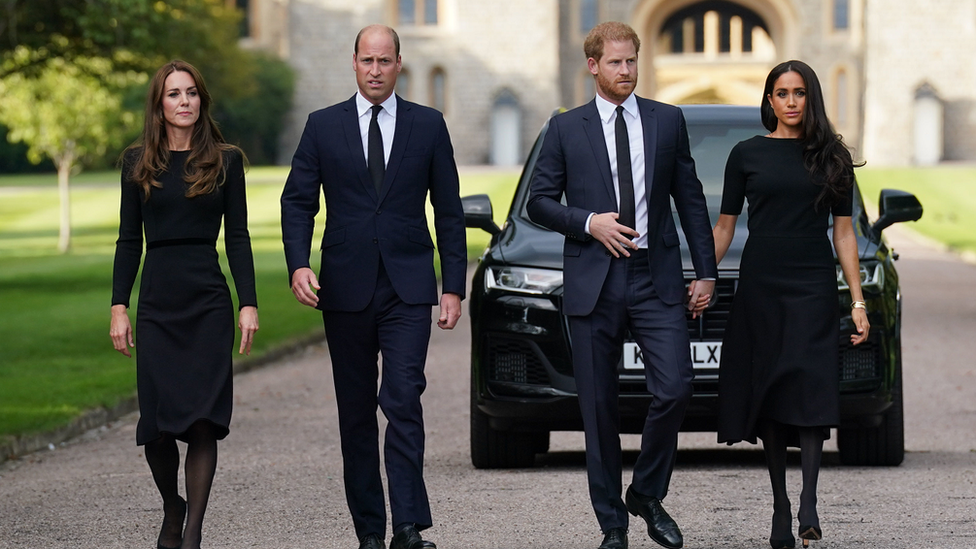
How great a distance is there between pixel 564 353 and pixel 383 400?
1.66m

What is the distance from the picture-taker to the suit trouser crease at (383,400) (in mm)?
5293

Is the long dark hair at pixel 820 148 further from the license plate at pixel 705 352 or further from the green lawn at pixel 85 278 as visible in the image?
the green lawn at pixel 85 278

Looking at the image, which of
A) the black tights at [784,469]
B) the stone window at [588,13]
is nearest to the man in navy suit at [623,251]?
the black tights at [784,469]

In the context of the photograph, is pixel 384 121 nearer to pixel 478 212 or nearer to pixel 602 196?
pixel 602 196

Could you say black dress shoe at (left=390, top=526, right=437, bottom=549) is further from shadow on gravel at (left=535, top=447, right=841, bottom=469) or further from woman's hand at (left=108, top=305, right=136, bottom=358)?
shadow on gravel at (left=535, top=447, right=841, bottom=469)

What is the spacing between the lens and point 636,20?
6259 cm

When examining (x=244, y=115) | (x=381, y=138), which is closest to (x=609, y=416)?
(x=381, y=138)

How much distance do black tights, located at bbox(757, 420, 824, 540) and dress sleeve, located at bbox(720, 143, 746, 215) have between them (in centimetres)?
82

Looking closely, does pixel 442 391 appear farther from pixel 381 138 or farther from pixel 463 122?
pixel 463 122

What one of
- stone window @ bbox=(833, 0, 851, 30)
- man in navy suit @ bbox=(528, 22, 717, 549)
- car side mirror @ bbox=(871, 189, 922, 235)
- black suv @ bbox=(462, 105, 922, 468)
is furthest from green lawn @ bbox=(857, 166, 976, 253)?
man in navy suit @ bbox=(528, 22, 717, 549)

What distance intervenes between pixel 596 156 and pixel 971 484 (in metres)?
2.61

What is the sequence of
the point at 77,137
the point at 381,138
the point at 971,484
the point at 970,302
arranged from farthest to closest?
the point at 77,137, the point at 970,302, the point at 971,484, the point at 381,138

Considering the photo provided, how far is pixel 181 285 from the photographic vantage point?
5.16 meters

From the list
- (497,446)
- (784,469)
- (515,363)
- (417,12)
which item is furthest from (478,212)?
(417,12)
